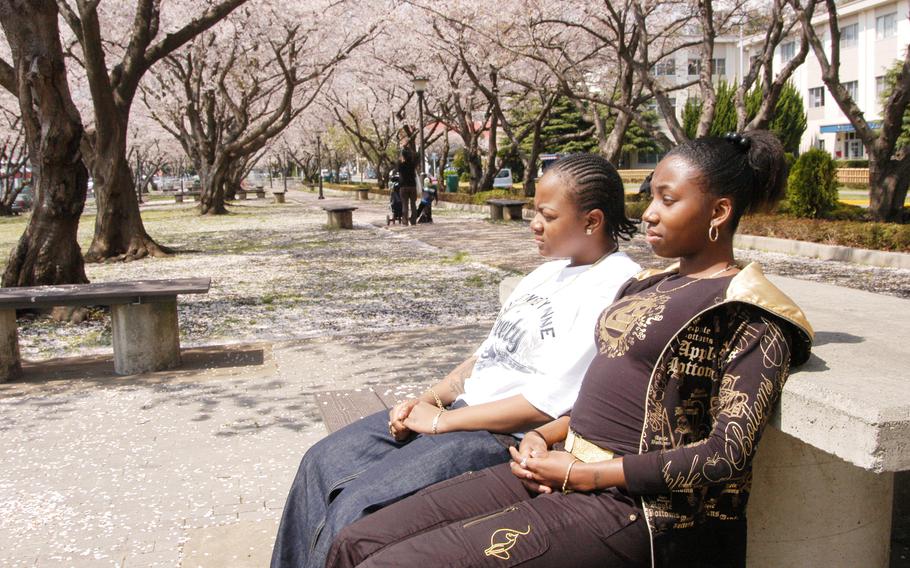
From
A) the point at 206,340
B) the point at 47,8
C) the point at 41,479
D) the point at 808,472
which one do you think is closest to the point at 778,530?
the point at 808,472

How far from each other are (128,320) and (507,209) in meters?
16.7

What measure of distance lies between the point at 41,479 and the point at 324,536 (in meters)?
2.50

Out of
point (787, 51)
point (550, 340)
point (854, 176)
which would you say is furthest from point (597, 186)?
point (787, 51)

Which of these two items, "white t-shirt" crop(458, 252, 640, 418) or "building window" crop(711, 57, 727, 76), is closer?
"white t-shirt" crop(458, 252, 640, 418)

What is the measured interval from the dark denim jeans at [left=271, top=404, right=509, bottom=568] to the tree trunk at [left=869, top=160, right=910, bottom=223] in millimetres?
13903

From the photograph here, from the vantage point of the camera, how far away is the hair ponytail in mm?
2184

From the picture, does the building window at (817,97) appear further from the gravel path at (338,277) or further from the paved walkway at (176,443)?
the paved walkway at (176,443)

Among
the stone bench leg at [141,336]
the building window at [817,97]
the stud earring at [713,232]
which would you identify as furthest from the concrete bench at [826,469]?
the building window at [817,97]

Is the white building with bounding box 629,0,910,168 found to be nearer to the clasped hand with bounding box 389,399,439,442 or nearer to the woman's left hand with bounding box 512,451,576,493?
the clasped hand with bounding box 389,399,439,442

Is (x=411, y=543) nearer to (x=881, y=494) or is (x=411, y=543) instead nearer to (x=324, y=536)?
(x=324, y=536)

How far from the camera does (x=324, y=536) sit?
2.22 meters

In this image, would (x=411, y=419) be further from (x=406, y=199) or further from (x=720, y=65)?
(x=720, y=65)

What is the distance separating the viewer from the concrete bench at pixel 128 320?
6.24m

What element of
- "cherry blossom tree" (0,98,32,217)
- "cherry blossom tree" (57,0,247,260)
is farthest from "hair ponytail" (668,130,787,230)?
"cherry blossom tree" (0,98,32,217)
